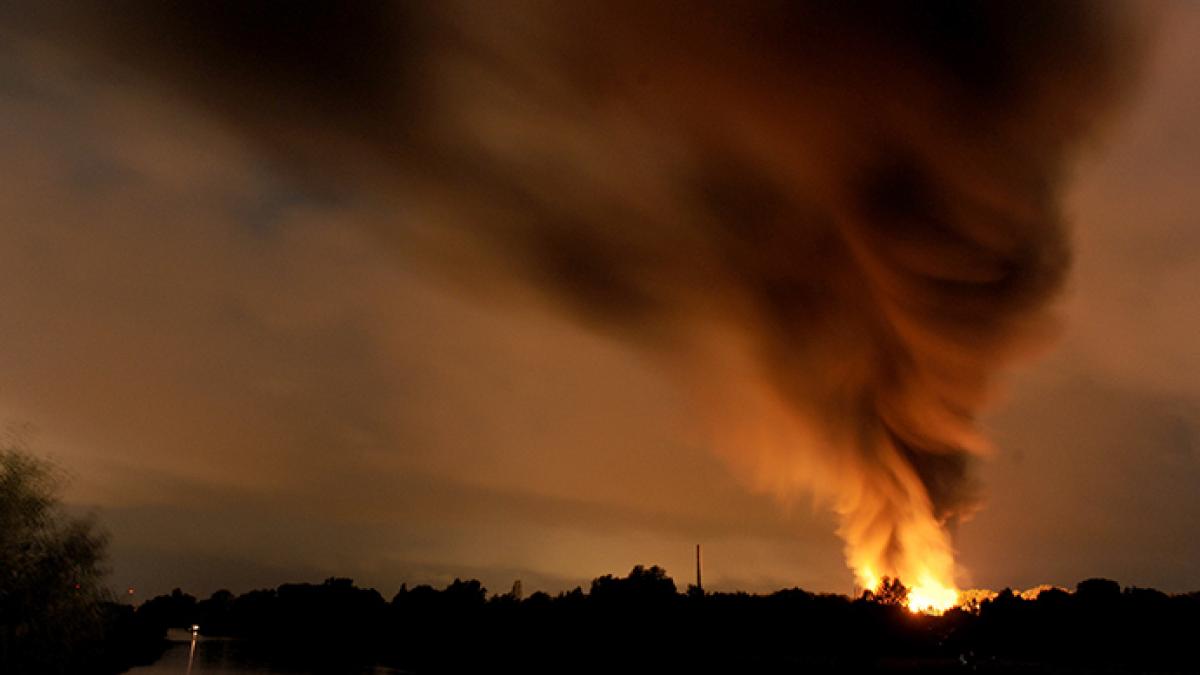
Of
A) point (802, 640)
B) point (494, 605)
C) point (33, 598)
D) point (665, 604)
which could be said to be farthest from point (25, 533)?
point (494, 605)

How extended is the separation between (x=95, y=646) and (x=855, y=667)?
251ft

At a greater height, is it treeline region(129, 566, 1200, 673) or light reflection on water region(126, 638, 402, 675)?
treeline region(129, 566, 1200, 673)

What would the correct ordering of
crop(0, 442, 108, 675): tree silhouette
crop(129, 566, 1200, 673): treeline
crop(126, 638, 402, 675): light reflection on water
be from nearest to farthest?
1. crop(0, 442, 108, 675): tree silhouette
2. crop(129, 566, 1200, 673): treeline
3. crop(126, 638, 402, 675): light reflection on water

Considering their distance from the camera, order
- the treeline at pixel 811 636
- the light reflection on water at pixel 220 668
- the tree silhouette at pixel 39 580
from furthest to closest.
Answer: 1. the light reflection on water at pixel 220 668
2. the treeline at pixel 811 636
3. the tree silhouette at pixel 39 580

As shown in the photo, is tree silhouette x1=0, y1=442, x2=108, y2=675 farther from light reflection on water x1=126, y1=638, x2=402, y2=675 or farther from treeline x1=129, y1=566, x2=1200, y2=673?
treeline x1=129, y1=566, x2=1200, y2=673

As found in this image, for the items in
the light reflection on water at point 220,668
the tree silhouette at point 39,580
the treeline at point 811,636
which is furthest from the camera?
the light reflection on water at point 220,668

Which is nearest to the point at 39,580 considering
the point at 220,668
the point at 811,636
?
the point at 220,668

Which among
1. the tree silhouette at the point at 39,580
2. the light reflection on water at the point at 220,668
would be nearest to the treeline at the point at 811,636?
the light reflection on water at the point at 220,668

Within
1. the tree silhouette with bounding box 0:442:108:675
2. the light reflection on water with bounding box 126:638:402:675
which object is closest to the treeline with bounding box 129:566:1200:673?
the light reflection on water with bounding box 126:638:402:675

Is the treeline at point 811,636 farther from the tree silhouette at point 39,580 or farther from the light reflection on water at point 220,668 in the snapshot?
the tree silhouette at point 39,580

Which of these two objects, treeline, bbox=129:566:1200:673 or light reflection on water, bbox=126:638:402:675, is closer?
treeline, bbox=129:566:1200:673

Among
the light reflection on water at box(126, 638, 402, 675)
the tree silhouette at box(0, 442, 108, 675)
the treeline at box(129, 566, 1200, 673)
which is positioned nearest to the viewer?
the tree silhouette at box(0, 442, 108, 675)

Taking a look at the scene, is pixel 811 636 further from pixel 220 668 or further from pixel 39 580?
pixel 39 580

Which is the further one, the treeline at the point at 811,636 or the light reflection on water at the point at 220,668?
the light reflection on water at the point at 220,668
